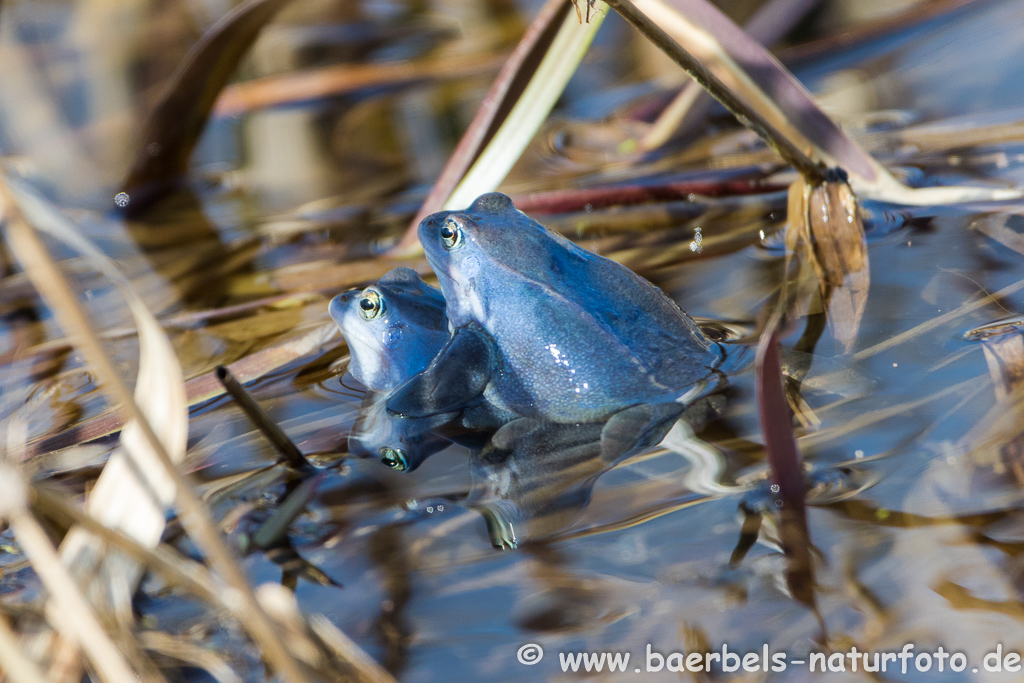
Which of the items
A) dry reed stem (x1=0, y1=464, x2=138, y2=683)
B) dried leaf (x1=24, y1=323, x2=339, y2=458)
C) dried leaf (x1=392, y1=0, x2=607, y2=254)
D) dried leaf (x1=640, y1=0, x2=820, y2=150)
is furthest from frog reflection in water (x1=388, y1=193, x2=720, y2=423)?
dried leaf (x1=640, y1=0, x2=820, y2=150)

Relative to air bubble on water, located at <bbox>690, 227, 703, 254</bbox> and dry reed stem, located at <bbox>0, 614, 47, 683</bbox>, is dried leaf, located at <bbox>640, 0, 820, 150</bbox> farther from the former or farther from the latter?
dry reed stem, located at <bbox>0, 614, 47, 683</bbox>

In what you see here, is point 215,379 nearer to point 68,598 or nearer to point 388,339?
point 388,339

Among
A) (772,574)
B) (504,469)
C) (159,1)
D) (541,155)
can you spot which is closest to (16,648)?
(504,469)

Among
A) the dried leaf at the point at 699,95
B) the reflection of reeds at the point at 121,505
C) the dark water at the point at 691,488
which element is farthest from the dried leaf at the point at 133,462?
the dried leaf at the point at 699,95

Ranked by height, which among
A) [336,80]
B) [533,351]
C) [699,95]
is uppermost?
[336,80]

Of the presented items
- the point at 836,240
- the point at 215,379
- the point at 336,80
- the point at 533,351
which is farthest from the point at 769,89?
the point at 336,80

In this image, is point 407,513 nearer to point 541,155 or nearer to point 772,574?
point 772,574
